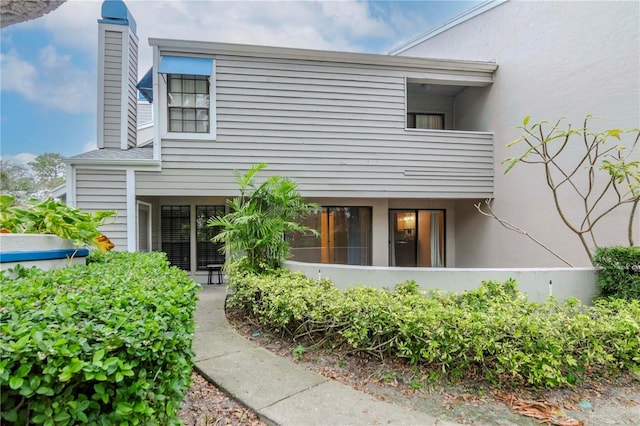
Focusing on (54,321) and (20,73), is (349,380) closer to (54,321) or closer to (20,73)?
(54,321)

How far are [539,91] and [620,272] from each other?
3998mm

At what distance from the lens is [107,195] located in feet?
21.2

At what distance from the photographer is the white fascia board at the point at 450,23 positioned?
321 inches

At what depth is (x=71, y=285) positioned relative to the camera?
218cm

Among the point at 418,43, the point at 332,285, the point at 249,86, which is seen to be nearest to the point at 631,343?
the point at 332,285

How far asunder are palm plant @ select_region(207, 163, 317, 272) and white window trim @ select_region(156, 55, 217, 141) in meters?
1.66

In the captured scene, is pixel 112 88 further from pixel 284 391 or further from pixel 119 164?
pixel 284 391

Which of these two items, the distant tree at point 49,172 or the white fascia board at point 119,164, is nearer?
the distant tree at point 49,172

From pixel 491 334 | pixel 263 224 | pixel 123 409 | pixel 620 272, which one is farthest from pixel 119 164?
pixel 620 272

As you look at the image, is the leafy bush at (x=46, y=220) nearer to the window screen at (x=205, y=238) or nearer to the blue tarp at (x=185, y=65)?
the blue tarp at (x=185, y=65)

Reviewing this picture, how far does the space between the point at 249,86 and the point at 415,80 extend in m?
3.77

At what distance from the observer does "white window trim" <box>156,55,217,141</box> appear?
6.63 m

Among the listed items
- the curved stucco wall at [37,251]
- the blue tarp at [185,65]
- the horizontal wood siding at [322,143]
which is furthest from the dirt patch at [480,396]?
the blue tarp at [185,65]

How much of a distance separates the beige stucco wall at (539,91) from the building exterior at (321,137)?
0.12 ft
